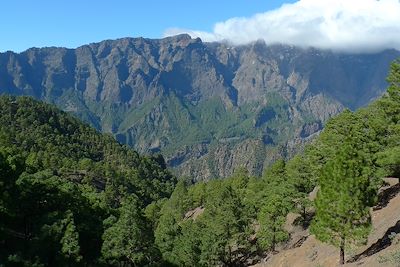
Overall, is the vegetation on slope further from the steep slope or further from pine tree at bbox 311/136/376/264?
the steep slope

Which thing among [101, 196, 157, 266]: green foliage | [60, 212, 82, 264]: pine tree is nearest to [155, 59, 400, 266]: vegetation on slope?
[101, 196, 157, 266]: green foliage

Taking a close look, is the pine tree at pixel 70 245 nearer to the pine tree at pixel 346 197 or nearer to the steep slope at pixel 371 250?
the steep slope at pixel 371 250

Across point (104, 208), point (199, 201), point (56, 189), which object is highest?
point (56, 189)

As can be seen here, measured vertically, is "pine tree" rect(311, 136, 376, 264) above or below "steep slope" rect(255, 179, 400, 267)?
above

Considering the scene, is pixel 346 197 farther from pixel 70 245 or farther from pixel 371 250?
pixel 70 245

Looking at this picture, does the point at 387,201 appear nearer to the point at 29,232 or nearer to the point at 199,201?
the point at 29,232

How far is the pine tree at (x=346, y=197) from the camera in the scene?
37438 mm

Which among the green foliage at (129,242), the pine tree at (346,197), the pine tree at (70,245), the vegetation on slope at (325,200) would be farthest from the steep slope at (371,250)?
the pine tree at (70,245)

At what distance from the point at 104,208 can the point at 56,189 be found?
17222 millimetres

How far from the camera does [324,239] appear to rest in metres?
39.2

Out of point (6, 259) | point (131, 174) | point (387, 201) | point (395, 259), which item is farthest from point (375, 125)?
point (131, 174)

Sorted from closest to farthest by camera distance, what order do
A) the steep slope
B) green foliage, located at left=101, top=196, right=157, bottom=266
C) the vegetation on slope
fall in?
the steep slope → the vegetation on slope → green foliage, located at left=101, top=196, right=157, bottom=266

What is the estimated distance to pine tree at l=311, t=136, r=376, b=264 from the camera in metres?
37.4

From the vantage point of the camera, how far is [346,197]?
123ft
